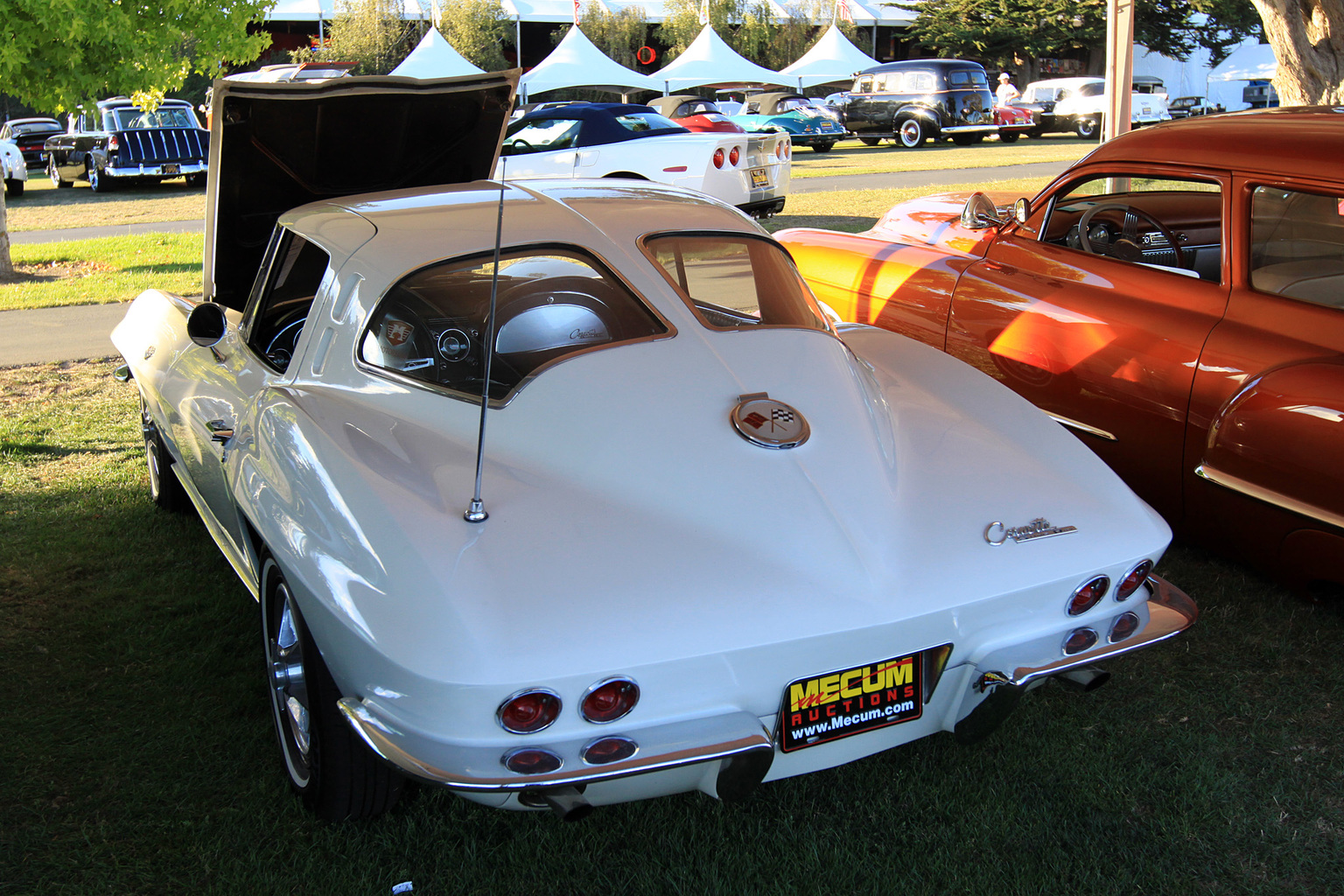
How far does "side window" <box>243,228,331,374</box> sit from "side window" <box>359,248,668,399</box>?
507 mm

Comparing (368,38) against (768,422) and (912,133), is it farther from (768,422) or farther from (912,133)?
(768,422)

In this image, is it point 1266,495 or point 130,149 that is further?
point 130,149

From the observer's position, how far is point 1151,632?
8.27 feet

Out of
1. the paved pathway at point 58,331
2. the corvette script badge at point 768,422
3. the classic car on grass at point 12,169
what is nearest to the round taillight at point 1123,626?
the corvette script badge at point 768,422

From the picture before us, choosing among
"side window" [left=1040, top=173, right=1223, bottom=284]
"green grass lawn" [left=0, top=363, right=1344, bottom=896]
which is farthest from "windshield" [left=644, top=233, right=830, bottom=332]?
"side window" [left=1040, top=173, right=1223, bottom=284]

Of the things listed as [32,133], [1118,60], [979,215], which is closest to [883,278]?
[979,215]

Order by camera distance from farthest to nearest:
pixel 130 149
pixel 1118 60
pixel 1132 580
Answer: pixel 130 149 → pixel 1118 60 → pixel 1132 580

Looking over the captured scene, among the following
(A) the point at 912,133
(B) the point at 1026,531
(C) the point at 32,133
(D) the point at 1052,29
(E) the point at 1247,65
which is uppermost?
(D) the point at 1052,29

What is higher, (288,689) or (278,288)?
(278,288)

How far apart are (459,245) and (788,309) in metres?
1.02

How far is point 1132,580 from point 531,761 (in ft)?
4.77

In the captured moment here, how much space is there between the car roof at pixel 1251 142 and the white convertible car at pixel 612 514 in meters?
1.35

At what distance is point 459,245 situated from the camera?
3014mm

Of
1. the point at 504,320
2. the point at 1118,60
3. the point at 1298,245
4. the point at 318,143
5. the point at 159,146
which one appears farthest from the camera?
the point at 159,146
